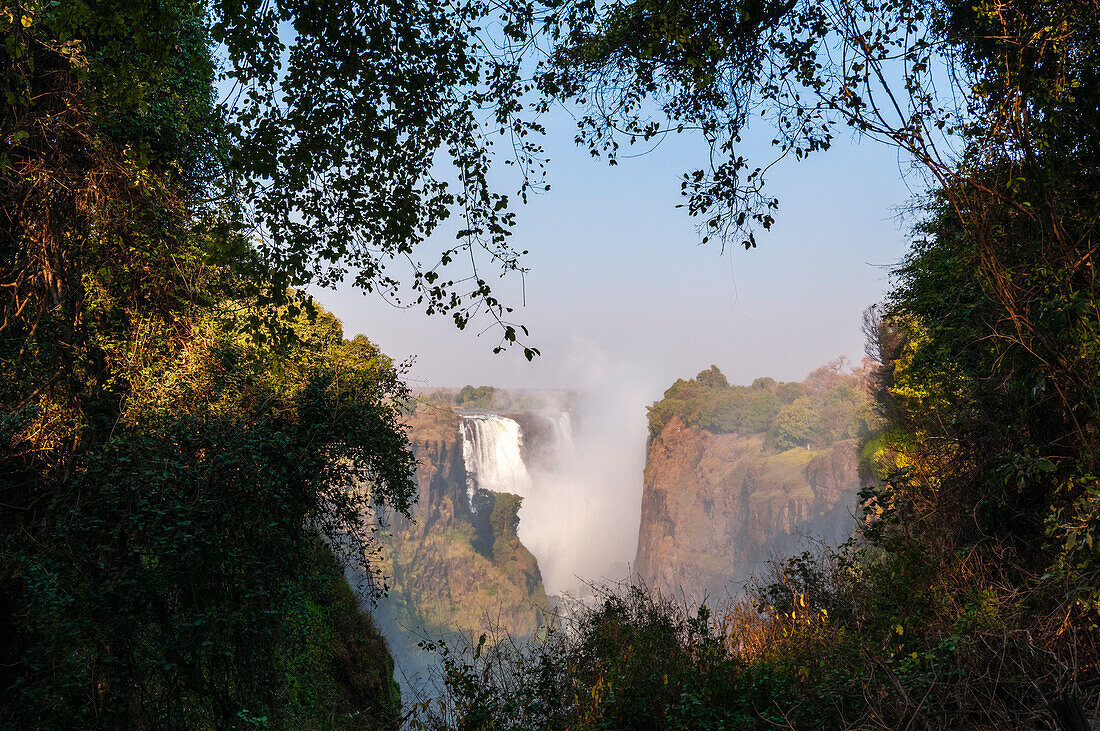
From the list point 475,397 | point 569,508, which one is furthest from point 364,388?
point 475,397

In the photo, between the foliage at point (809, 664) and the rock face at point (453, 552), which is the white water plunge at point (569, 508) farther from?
the foliage at point (809, 664)

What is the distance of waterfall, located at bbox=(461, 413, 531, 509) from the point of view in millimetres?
70375

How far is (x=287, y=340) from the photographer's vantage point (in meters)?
4.75

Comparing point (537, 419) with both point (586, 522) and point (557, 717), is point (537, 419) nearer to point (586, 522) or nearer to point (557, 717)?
point (586, 522)

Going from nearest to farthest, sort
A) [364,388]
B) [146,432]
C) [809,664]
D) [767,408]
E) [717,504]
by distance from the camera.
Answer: [809,664] < [146,432] < [364,388] < [717,504] < [767,408]

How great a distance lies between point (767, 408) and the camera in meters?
74.9

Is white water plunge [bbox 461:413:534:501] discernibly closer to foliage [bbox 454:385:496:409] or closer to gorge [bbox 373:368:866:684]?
gorge [bbox 373:368:866:684]

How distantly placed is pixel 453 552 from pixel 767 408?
142ft

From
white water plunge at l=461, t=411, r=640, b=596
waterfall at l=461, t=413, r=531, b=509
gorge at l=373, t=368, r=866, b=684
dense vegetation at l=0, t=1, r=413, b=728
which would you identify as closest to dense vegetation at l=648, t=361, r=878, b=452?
gorge at l=373, t=368, r=866, b=684

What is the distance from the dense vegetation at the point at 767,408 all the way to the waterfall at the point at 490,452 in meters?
18.7

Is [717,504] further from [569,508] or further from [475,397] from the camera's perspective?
[475,397]

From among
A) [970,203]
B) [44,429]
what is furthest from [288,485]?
[970,203]

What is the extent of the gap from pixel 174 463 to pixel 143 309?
9.20 feet

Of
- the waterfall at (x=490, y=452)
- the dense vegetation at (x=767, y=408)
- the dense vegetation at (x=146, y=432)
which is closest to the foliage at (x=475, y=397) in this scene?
the waterfall at (x=490, y=452)
